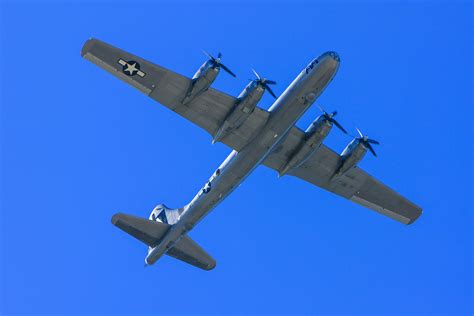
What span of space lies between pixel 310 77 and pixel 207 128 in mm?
7554

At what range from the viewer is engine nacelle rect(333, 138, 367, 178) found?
47684 millimetres

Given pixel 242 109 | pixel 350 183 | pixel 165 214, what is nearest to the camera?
pixel 242 109

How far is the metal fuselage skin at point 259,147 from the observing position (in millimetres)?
43469

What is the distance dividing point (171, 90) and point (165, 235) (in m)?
10.2

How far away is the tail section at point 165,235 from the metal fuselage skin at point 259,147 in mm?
481

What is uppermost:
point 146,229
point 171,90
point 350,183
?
point 350,183

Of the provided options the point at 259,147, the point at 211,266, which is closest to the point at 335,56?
the point at 259,147

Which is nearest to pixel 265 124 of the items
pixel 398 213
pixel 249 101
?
pixel 249 101

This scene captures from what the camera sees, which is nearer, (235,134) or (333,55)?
(333,55)

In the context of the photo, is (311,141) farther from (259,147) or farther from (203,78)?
(203,78)

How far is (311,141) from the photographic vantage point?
4650 centimetres

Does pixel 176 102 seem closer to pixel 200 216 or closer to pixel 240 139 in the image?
pixel 240 139

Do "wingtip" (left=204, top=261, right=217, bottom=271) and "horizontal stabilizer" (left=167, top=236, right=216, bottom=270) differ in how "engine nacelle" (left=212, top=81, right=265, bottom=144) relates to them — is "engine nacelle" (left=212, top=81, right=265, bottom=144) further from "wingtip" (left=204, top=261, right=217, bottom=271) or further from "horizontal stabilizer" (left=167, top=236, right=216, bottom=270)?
"wingtip" (left=204, top=261, right=217, bottom=271)

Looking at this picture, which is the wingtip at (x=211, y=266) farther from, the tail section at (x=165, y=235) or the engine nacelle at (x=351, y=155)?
the engine nacelle at (x=351, y=155)
